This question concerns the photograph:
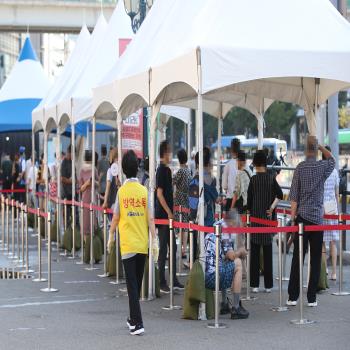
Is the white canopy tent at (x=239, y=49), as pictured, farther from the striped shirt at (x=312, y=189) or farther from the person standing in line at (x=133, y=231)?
Result: the striped shirt at (x=312, y=189)

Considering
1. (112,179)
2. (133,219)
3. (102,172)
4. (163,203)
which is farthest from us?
(102,172)

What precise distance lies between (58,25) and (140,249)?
4078 centimetres

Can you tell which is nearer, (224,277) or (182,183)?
(224,277)

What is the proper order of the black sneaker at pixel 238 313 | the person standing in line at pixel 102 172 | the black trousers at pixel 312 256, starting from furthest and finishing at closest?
the person standing in line at pixel 102 172
the black trousers at pixel 312 256
the black sneaker at pixel 238 313

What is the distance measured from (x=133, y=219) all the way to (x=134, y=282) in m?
0.67

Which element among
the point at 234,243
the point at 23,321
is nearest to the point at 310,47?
the point at 234,243

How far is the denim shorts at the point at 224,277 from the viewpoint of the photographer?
10.3 metres

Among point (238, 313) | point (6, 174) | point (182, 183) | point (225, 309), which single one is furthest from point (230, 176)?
point (6, 174)

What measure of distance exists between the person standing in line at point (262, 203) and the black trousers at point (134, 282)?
2.91 metres

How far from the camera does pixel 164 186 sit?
12.5 meters

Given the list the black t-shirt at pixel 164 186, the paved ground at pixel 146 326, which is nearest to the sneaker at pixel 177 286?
the paved ground at pixel 146 326

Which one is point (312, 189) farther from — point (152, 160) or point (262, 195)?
point (152, 160)

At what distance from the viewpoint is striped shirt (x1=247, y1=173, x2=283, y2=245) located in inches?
484

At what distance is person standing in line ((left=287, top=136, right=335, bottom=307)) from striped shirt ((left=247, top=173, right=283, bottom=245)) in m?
1.09
